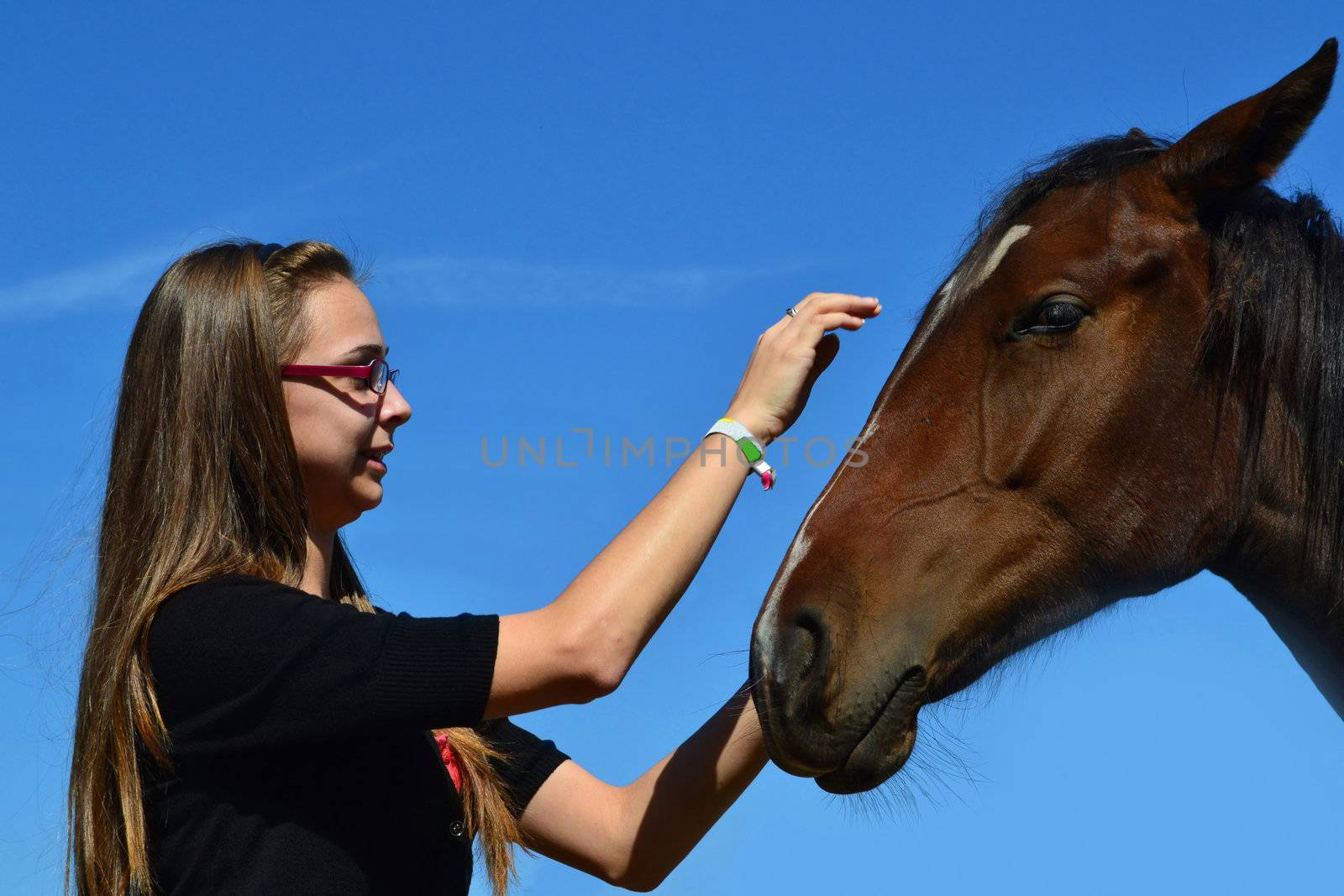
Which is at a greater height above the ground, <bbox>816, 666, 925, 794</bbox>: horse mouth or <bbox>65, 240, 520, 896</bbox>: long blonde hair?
<bbox>65, 240, 520, 896</bbox>: long blonde hair

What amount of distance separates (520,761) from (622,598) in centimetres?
97

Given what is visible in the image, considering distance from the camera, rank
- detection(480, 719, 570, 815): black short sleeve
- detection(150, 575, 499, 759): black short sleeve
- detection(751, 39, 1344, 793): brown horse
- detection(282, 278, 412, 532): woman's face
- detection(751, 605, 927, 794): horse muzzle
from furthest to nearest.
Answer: detection(480, 719, 570, 815): black short sleeve, detection(751, 39, 1344, 793): brown horse, detection(282, 278, 412, 532): woman's face, detection(751, 605, 927, 794): horse muzzle, detection(150, 575, 499, 759): black short sleeve

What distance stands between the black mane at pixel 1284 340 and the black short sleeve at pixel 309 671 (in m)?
1.72

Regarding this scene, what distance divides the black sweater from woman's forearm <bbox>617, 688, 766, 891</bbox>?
60cm

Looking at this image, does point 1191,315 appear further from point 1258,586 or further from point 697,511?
point 697,511

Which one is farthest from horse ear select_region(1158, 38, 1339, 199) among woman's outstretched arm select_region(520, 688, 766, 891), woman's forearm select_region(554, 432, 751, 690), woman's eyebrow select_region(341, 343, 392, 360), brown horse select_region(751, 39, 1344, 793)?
woman's eyebrow select_region(341, 343, 392, 360)

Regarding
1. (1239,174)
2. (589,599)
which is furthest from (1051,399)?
(589,599)

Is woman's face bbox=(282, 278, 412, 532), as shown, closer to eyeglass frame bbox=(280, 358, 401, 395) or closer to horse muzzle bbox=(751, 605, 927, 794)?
eyeglass frame bbox=(280, 358, 401, 395)

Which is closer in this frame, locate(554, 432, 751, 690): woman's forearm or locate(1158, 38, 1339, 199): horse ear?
locate(554, 432, 751, 690): woman's forearm

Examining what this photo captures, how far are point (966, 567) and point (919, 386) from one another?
0.41m

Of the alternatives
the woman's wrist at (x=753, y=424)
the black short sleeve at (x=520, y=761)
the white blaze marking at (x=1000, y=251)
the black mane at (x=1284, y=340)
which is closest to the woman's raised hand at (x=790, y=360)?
the woman's wrist at (x=753, y=424)

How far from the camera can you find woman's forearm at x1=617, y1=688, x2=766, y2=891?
2.30m

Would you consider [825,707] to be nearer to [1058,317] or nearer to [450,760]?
[450,760]

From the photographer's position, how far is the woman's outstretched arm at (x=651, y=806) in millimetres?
2316
